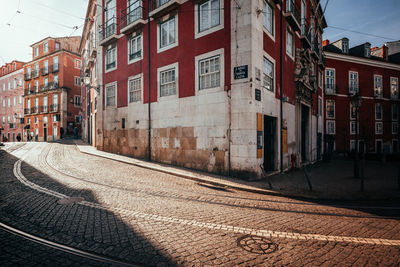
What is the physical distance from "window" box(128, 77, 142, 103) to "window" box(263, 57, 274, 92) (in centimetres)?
885

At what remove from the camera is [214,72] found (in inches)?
445

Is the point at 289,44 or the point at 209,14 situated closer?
the point at 209,14

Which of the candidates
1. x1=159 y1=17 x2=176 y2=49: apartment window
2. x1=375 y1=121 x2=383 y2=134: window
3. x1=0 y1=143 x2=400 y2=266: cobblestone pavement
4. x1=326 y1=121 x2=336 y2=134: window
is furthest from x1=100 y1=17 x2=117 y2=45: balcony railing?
x1=375 y1=121 x2=383 y2=134: window

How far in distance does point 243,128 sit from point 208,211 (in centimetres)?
562

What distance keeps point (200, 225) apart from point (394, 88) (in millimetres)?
41578

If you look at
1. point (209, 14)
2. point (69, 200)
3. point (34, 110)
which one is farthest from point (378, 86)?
point (34, 110)

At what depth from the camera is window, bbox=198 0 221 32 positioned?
11258 millimetres

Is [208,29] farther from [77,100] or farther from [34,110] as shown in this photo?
[34,110]

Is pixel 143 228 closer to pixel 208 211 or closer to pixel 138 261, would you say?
pixel 138 261

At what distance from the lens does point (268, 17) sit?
1226 cm

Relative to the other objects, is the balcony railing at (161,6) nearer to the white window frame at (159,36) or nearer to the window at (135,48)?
the white window frame at (159,36)

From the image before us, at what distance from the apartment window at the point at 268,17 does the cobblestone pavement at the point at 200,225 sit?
966 cm

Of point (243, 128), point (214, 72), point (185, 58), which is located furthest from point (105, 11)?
point (243, 128)

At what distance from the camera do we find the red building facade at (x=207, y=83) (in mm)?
10258
